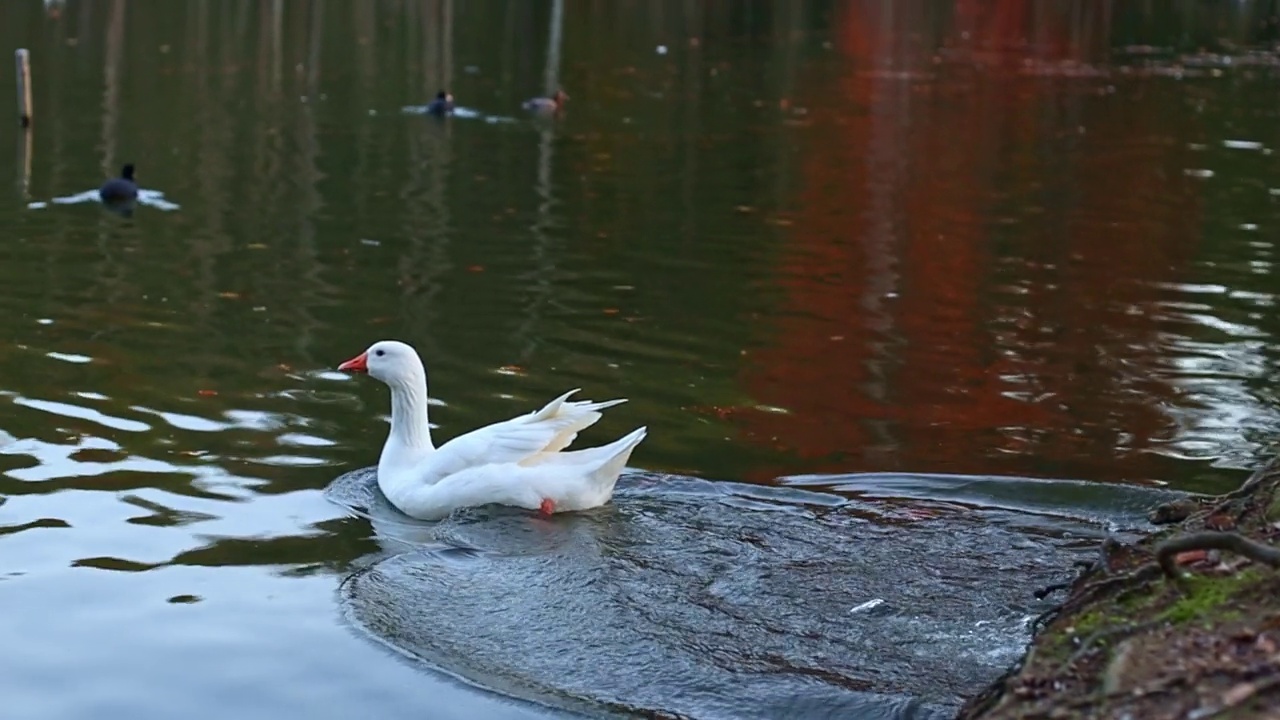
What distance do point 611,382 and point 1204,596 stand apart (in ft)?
24.6

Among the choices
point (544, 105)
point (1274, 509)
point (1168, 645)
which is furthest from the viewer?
point (544, 105)

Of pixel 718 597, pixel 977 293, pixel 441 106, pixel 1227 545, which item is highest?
pixel 441 106

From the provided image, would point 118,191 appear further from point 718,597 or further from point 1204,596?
point 1204,596

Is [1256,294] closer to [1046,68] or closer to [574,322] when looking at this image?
[574,322]

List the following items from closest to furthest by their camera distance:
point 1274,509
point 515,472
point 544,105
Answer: point 1274,509, point 515,472, point 544,105

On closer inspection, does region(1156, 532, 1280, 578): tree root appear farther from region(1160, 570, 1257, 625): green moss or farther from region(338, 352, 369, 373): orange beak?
region(338, 352, 369, 373): orange beak

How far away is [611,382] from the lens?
12586 mm

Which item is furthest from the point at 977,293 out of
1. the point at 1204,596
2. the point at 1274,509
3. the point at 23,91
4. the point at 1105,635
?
the point at 23,91

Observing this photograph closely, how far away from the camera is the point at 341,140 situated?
26703 mm

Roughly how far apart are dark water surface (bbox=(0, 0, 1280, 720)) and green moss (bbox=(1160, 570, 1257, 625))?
1.49 metres

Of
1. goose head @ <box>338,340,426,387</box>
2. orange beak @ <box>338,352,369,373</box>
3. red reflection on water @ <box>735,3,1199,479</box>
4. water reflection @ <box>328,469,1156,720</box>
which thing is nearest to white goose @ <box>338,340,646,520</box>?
water reflection @ <box>328,469,1156,720</box>

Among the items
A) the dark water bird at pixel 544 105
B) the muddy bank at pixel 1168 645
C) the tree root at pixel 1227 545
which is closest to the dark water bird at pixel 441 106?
the dark water bird at pixel 544 105

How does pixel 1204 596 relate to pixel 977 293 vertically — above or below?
above

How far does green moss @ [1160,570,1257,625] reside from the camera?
5.24 metres
